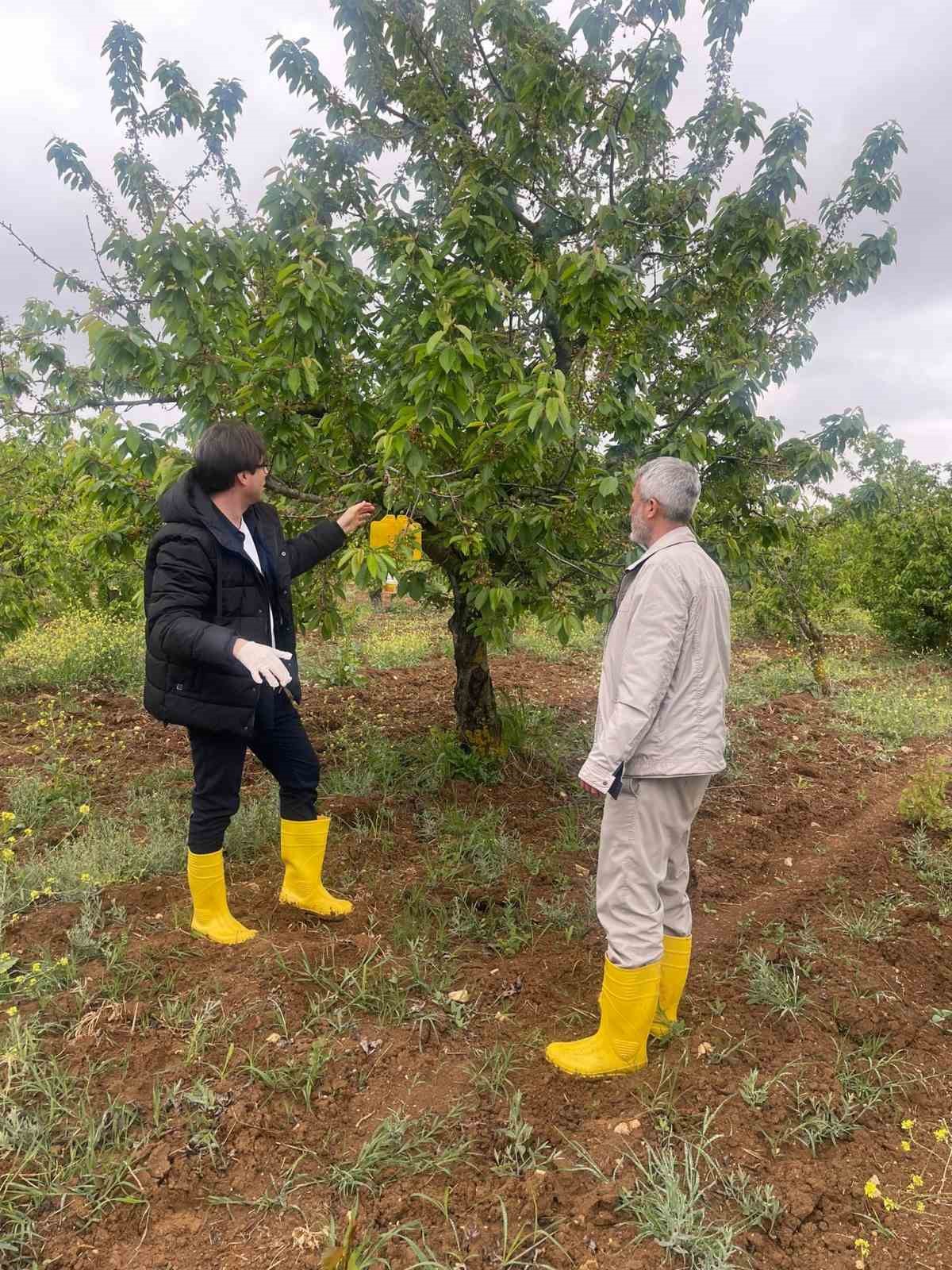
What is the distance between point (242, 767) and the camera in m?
2.95

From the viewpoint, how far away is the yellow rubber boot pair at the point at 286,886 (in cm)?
292

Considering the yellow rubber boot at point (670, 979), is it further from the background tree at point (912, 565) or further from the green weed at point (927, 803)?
the background tree at point (912, 565)

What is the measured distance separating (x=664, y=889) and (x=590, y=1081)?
639mm

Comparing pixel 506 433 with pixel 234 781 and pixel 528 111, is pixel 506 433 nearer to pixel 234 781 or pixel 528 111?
pixel 234 781

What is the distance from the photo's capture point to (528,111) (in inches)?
149

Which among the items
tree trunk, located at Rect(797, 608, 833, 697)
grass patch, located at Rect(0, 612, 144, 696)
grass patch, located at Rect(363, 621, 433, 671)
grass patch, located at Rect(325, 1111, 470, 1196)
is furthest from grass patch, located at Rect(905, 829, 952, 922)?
grass patch, located at Rect(0, 612, 144, 696)

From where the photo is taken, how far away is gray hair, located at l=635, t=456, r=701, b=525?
2.32m

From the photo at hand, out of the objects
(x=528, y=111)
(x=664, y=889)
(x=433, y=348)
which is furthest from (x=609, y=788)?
(x=528, y=111)

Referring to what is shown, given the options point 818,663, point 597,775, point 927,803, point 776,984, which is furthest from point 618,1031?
point 818,663

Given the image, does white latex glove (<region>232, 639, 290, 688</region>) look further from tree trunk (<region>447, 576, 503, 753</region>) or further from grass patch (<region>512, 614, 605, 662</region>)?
grass patch (<region>512, 614, 605, 662</region>)

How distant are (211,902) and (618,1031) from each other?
158cm

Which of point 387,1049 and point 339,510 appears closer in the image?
point 387,1049

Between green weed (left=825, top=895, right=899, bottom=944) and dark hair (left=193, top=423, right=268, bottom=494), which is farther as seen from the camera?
green weed (left=825, top=895, right=899, bottom=944)

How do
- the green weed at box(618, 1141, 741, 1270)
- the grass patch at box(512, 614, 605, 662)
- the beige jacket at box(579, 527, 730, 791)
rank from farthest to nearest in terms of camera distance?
the grass patch at box(512, 614, 605, 662)
the beige jacket at box(579, 527, 730, 791)
the green weed at box(618, 1141, 741, 1270)
